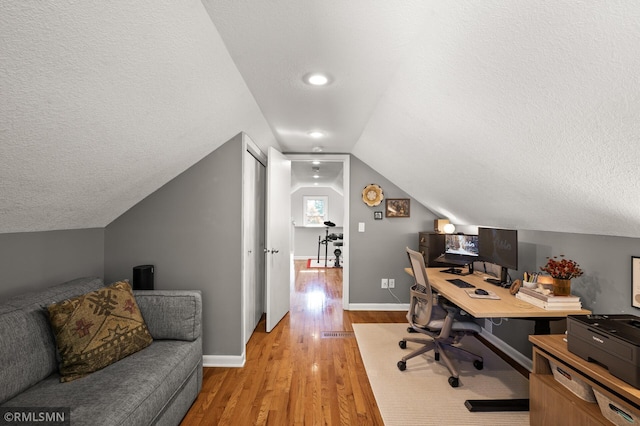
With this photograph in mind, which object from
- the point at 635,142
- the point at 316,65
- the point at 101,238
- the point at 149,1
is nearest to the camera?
the point at 149,1

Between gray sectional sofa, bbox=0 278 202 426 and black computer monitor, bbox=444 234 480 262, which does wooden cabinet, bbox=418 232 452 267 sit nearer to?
black computer monitor, bbox=444 234 480 262

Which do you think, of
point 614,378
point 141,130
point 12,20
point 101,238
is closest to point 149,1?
point 12,20

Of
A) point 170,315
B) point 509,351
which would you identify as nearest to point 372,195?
point 509,351

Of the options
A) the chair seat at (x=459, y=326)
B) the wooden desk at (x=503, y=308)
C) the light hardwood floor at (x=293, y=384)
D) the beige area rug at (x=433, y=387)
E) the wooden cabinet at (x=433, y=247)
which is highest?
the wooden cabinet at (x=433, y=247)

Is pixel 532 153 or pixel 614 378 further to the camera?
pixel 532 153

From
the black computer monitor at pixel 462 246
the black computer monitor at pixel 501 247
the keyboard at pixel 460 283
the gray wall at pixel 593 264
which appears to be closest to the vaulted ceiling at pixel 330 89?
the gray wall at pixel 593 264

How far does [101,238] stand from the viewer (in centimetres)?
259

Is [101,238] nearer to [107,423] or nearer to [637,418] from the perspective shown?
[107,423]

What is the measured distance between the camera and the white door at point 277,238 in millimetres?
3283

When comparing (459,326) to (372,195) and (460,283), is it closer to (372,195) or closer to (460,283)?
(460,283)

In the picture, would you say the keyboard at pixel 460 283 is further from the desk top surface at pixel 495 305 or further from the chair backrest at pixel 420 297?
the chair backrest at pixel 420 297

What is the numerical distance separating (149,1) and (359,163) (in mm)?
3347

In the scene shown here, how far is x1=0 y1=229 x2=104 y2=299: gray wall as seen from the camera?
1770mm

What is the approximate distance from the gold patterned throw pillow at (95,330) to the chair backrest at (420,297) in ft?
6.94
